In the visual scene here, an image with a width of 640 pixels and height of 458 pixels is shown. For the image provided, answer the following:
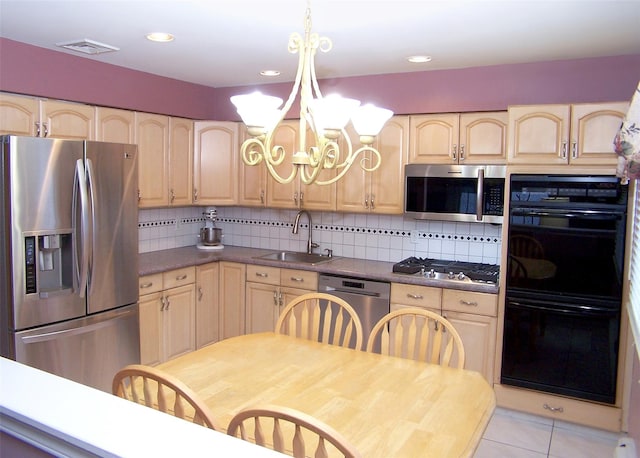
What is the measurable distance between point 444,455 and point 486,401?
1.55 ft

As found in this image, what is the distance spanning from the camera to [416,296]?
3629mm

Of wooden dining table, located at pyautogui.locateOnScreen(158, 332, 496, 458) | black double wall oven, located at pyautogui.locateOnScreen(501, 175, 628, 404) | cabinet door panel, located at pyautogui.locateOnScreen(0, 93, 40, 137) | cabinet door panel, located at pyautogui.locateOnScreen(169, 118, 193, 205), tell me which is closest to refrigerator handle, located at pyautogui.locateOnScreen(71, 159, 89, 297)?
cabinet door panel, located at pyautogui.locateOnScreen(0, 93, 40, 137)

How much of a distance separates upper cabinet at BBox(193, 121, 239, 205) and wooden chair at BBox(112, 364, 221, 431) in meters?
2.74

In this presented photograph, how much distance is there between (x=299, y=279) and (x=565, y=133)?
2.11 m

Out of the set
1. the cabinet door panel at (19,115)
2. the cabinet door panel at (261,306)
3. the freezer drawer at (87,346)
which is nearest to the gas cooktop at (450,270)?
the cabinet door panel at (261,306)

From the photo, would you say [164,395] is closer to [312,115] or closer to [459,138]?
[312,115]

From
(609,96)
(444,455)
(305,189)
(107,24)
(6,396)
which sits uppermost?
(107,24)

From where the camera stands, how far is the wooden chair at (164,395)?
5.30 feet

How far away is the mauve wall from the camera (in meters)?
3.36

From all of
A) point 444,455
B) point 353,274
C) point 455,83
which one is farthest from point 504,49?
point 444,455

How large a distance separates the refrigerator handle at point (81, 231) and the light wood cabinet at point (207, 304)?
3.97 feet

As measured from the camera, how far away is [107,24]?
112 inches

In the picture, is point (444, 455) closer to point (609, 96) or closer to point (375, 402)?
point (375, 402)

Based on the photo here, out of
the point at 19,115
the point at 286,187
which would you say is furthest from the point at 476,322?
the point at 19,115
